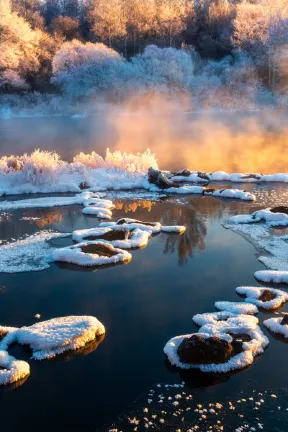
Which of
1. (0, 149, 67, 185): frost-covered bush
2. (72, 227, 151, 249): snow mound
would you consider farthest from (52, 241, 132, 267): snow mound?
(0, 149, 67, 185): frost-covered bush

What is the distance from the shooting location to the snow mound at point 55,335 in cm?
608

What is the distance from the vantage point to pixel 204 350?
5.74m

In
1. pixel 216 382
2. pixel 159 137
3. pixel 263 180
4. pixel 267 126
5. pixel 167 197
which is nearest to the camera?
pixel 216 382

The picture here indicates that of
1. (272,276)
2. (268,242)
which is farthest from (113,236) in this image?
(272,276)

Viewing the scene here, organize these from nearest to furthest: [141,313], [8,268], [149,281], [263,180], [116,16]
Answer: [141,313], [149,281], [8,268], [263,180], [116,16]

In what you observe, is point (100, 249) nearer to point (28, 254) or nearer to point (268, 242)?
point (28, 254)

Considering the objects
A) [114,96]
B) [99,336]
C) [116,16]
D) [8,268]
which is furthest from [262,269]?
[116,16]

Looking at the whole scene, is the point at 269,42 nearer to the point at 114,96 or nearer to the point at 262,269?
the point at 114,96

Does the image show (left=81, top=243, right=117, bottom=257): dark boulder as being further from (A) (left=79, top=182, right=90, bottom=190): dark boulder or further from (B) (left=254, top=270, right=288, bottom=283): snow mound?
(A) (left=79, top=182, right=90, bottom=190): dark boulder

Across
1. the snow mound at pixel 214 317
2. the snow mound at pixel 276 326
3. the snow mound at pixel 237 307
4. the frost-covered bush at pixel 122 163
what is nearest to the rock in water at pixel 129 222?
the snow mound at pixel 237 307

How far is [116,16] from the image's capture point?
6016 centimetres

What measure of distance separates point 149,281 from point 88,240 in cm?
249

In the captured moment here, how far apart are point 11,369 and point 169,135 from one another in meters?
29.0

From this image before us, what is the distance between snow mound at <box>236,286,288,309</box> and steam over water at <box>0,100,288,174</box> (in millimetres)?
12269
